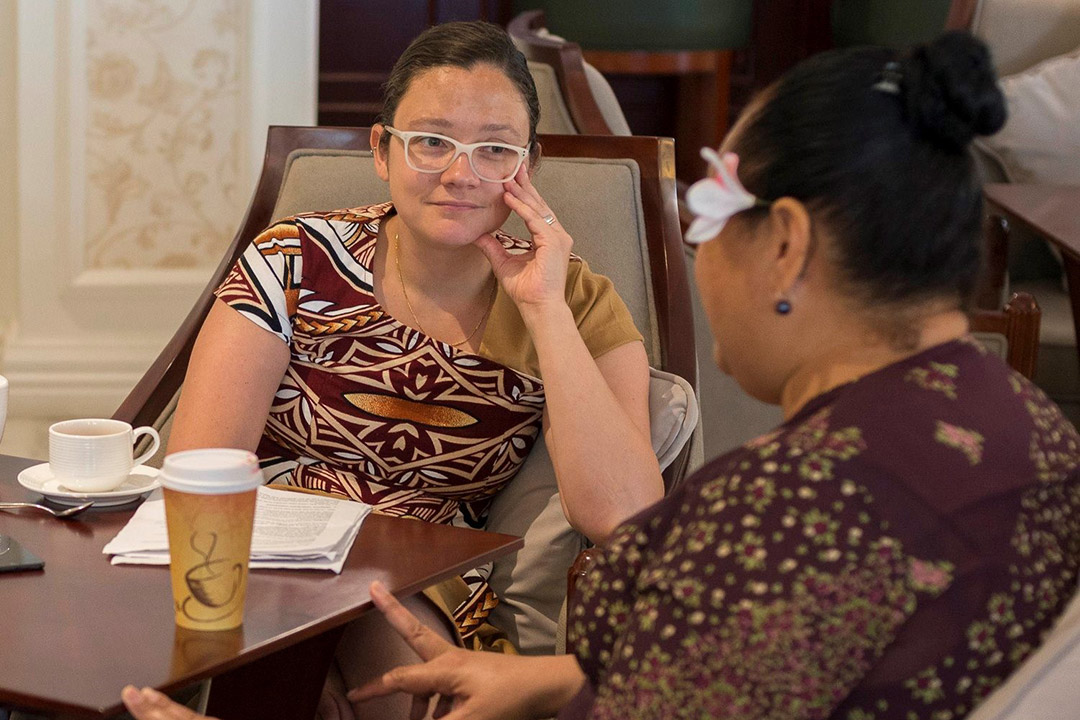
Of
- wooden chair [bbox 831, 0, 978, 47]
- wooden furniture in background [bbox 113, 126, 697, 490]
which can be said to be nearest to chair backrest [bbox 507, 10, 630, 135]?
wooden furniture in background [bbox 113, 126, 697, 490]

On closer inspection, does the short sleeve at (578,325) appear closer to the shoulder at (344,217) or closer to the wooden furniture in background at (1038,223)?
the shoulder at (344,217)

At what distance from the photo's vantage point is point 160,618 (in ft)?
3.78

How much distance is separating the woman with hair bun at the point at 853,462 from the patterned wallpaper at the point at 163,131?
2.72 m

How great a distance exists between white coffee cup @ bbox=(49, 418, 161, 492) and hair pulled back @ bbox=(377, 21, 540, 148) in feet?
1.86

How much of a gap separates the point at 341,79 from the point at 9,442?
1796 mm

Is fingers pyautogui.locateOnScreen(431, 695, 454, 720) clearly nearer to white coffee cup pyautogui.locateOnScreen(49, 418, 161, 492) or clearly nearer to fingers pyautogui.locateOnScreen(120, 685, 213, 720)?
fingers pyautogui.locateOnScreen(120, 685, 213, 720)

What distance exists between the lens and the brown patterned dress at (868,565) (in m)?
0.83

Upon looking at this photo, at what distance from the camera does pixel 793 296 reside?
3.06ft

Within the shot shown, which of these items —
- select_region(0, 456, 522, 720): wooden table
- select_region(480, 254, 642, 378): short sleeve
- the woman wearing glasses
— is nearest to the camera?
select_region(0, 456, 522, 720): wooden table

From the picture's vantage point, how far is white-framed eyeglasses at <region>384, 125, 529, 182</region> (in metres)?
1.69

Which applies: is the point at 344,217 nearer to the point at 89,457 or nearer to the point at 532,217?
the point at 532,217

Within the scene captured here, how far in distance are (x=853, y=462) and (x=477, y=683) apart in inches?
20.3

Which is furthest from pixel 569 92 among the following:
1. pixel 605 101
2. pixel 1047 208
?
pixel 1047 208

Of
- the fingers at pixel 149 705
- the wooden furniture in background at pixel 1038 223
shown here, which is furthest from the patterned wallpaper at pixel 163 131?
the fingers at pixel 149 705
